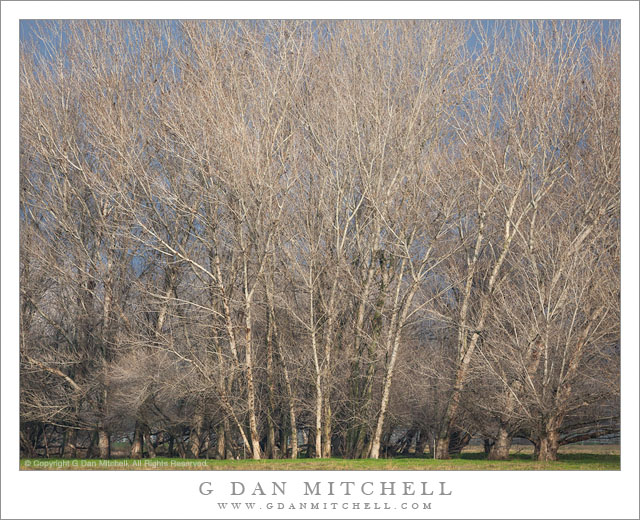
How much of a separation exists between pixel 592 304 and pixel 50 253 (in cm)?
1214

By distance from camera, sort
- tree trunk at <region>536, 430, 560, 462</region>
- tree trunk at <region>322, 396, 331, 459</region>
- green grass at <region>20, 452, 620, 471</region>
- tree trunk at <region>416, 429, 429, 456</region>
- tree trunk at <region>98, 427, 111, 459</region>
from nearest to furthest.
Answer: green grass at <region>20, 452, 620, 471</region> < tree trunk at <region>536, 430, 560, 462</region> < tree trunk at <region>322, 396, 331, 459</region> < tree trunk at <region>98, 427, 111, 459</region> < tree trunk at <region>416, 429, 429, 456</region>

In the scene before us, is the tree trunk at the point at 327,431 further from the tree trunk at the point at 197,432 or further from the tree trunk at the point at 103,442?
the tree trunk at the point at 103,442

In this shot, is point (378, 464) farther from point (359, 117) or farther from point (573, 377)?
point (359, 117)

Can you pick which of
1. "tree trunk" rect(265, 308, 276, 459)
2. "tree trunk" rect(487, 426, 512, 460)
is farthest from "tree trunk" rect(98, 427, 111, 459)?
"tree trunk" rect(487, 426, 512, 460)

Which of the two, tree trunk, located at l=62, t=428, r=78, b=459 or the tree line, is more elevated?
the tree line

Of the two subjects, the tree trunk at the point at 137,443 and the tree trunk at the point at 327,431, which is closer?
the tree trunk at the point at 327,431

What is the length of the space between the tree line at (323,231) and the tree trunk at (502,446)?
0.04 metres

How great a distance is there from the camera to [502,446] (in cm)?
1742

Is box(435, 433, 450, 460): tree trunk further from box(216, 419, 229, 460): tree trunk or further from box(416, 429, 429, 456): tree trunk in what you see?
box(216, 419, 229, 460): tree trunk

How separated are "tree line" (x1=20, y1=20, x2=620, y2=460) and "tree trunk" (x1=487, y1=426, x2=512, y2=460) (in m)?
0.04

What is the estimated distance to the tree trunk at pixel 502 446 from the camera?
17312 millimetres

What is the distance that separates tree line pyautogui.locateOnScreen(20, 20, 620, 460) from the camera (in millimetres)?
16531

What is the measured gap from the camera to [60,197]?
19.5 metres

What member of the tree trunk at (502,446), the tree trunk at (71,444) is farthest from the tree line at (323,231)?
the tree trunk at (71,444)
